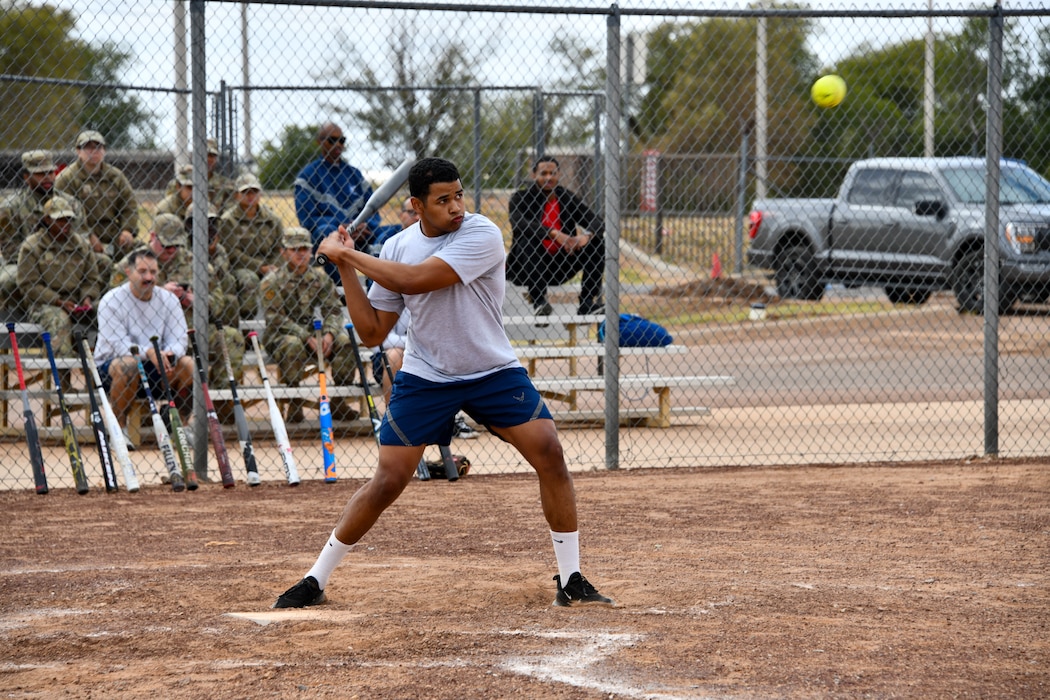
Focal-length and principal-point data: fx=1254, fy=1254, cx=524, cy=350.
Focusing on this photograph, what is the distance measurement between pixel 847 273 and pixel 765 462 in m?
8.42

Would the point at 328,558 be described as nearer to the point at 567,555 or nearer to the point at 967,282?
the point at 567,555

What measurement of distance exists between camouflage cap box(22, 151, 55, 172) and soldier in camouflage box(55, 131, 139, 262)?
1.18 ft

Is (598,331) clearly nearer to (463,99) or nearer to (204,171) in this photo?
(463,99)

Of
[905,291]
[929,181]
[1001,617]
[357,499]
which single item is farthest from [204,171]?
[905,291]

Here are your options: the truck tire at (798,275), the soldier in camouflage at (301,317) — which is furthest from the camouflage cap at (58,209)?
the truck tire at (798,275)

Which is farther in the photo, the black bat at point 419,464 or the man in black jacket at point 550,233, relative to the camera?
the man in black jacket at point 550,233

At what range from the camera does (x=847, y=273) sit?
16969 millimetres

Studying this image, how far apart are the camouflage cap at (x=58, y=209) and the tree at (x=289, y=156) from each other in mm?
2984

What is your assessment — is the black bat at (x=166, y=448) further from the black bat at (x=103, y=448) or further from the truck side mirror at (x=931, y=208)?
the truck side mirror at (x=931, y=208)

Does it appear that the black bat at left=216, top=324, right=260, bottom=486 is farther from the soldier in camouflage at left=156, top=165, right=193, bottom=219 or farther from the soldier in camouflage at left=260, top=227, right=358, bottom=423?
the soldier in camouflage at left=156, top=165, right=193, bottom=219

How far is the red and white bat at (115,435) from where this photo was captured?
8.05m

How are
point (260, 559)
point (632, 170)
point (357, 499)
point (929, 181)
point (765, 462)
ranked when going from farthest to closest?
1. point (632, 170)
2. point (929, 181)
3. point (765, 462)
4. point (260, 559)
5. point (357, 499)

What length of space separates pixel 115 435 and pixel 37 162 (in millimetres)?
2874

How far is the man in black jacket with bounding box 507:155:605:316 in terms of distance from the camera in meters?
10.3
